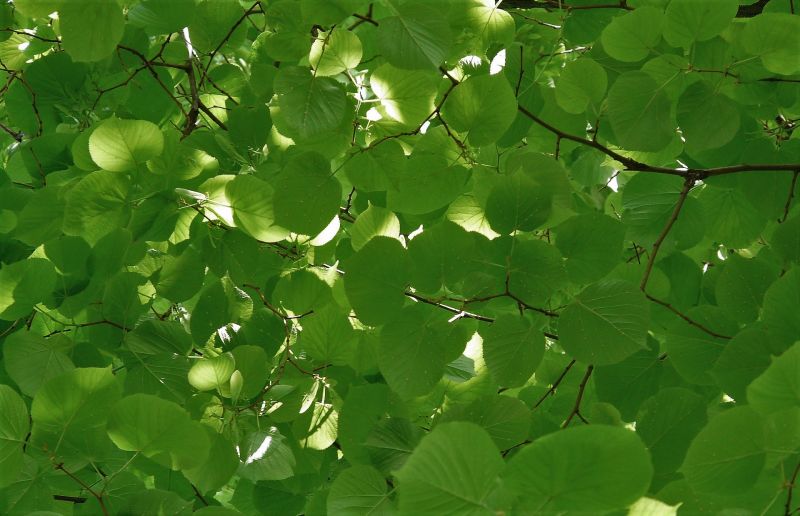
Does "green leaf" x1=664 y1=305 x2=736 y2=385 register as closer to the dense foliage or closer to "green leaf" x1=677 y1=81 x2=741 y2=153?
the dense foliage

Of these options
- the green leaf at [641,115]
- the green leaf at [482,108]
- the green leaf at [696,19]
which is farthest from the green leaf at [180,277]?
the green leaf at [696,19]

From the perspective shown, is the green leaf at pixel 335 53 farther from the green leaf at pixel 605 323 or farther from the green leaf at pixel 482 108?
the green leaf at pixel 605 323

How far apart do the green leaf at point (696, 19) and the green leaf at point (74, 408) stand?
840 mm

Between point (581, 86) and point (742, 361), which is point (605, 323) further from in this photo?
point (581, 86)

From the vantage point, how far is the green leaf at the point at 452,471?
55cm

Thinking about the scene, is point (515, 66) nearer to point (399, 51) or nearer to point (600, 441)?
Answer: point (399, 51)

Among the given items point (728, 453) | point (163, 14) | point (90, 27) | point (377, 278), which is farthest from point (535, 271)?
point (163, 14)

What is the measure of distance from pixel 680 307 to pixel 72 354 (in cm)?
94

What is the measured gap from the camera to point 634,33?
1027 mm

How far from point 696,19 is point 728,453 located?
0.59m

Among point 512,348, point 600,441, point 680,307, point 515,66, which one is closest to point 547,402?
point 680,307

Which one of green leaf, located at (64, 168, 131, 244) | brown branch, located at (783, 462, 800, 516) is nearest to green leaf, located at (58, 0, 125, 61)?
green leaf, located at (64, 168, 131, 244)

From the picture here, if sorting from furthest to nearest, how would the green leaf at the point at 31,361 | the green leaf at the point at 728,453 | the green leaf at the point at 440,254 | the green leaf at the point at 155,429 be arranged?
the green leaf at the point at 31,361
the green leaf at the point at 440,254
the green leaf at the point at 155,429
the green leaf at the point at 728,453

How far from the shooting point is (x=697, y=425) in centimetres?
89
